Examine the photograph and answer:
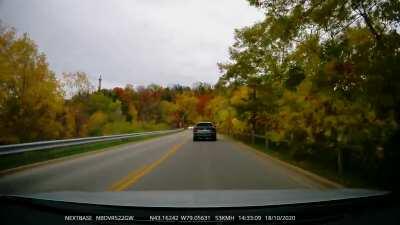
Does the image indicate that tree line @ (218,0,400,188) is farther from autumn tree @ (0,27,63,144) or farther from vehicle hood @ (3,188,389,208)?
autumn tree @ (0,27,63,144)

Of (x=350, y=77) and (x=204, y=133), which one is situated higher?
(x=350, y=77)

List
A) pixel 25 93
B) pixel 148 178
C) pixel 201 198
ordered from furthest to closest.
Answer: pixel 25 93 → pixel 148 178 → pixel 201 198

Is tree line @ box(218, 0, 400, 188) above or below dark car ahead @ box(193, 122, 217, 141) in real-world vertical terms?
above

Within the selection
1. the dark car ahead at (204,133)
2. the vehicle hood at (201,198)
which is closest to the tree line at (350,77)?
the vehicle hood at (201,198)

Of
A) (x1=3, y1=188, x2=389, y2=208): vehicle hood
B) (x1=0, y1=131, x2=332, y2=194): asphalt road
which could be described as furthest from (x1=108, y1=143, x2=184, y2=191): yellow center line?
(x1=3, y1=188, x2=389, y2=208): vehicle hood

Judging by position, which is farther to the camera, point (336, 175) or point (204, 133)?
point (204, 133)

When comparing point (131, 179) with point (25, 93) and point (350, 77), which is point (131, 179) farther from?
point (25, 93)

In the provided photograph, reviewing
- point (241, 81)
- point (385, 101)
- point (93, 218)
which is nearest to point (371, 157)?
point (385, 101)

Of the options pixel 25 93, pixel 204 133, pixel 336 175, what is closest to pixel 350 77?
pixel 336 175

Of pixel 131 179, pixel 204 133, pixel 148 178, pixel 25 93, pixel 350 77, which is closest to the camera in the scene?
pixel 350 77

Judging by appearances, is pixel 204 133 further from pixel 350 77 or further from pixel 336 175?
pixel 350 77

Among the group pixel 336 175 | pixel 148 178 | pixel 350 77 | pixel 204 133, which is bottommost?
pixel 148 178

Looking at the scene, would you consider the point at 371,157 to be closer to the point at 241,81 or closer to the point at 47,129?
the point at 241,81

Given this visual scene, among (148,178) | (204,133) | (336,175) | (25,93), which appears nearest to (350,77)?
(336,175)
